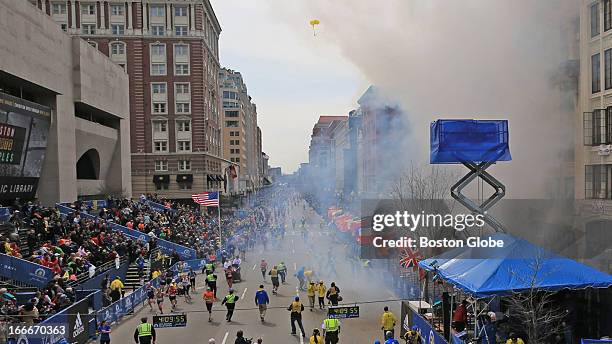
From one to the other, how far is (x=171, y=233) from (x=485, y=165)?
21.2 meters

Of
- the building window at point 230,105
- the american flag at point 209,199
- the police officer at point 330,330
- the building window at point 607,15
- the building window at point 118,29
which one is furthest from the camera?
the building window at point 230,105

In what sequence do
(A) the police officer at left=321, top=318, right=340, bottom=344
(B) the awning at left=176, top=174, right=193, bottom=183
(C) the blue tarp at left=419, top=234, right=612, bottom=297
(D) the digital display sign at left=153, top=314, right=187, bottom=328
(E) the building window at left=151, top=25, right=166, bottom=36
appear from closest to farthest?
(C) the blue tarp at left=419, top=234, right=612, bottom=297, (A) the police officer at left=321, top=318, right=340, bottom=344, (D) the digital display sign at left=153, top=314, right=187, bottom=328, (E) the building window at left=151, top=25, right=166, bottom=36, (B) the awning at left=176, top=174, right=193, bottom=183

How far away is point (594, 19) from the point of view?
19.2 m

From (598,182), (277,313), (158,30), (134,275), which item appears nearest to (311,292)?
(277,313)

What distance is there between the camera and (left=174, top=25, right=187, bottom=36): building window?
5077 centimetres

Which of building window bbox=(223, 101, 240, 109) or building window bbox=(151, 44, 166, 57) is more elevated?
building window bbox=(223, 101, 240, 109)

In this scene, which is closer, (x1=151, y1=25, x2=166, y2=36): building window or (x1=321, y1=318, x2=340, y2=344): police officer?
(x1=321, y1=318, x2=340, y2=344): police officer

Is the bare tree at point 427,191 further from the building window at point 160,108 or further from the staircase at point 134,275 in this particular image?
the building window at point 160,108

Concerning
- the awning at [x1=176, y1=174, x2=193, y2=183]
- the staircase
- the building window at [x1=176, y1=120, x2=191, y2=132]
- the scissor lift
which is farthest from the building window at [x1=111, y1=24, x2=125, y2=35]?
the scissor lift

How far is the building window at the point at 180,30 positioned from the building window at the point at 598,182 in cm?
4100

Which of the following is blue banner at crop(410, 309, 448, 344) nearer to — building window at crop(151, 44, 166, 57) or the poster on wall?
the poster on wall

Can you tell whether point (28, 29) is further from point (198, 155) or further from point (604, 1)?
point (198, 155)

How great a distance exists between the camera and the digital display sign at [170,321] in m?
13.0

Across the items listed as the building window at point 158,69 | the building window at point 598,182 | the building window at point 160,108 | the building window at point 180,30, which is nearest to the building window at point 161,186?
the building window at point 160,108
